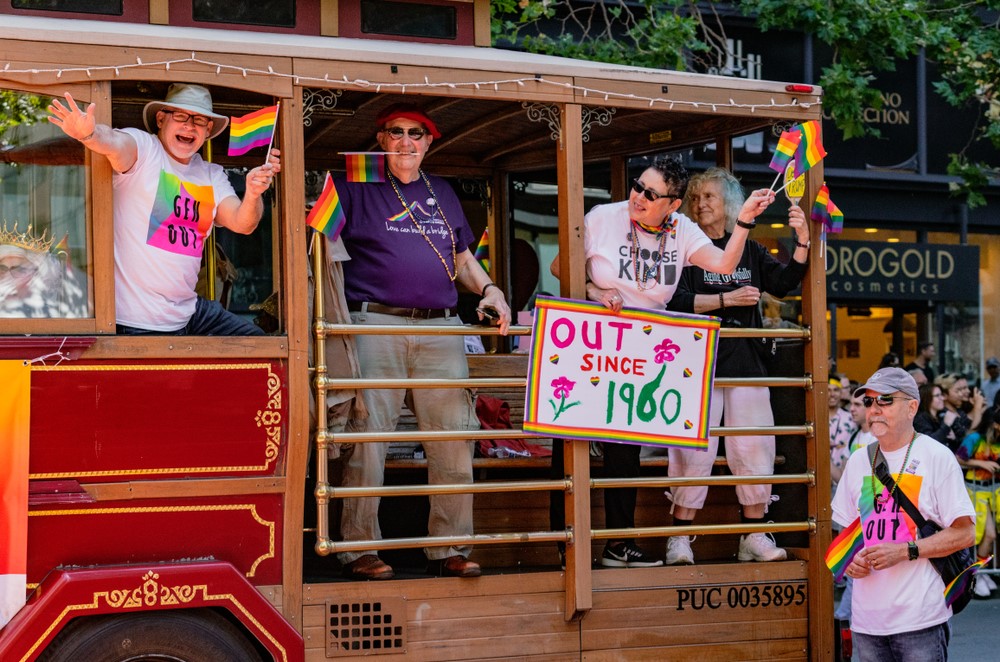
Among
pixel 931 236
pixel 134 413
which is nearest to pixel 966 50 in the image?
pixel 931 236

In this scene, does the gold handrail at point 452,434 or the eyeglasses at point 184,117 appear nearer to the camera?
the eyeglasses at point 184,117

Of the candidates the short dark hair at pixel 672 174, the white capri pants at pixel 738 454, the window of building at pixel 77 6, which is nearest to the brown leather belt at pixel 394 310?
the short dark hair at pixel 672 174

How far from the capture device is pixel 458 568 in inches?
238

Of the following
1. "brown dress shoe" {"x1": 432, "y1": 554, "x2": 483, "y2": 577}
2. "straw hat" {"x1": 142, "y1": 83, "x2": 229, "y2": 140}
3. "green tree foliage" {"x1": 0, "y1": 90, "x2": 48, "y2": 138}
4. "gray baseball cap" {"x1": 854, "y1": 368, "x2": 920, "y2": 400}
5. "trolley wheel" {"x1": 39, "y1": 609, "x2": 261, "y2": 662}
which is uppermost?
"straw hat" {"x1": 142, "y1": 83, "x2": 229, "y2": 140}

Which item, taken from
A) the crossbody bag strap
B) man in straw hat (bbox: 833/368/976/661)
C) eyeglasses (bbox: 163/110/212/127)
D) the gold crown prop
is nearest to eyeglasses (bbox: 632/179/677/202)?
man in straw hat (bbox: 833/368/976/661)

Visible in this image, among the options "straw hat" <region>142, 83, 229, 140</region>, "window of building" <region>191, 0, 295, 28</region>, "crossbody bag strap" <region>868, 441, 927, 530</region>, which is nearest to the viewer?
"crossbody bag strap" <region>868, 441, 927, 530</region>

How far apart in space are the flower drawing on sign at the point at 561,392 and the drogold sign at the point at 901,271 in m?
8.79

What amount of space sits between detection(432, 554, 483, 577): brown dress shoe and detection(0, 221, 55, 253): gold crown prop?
7.45 feet

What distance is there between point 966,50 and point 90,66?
9.47 metres

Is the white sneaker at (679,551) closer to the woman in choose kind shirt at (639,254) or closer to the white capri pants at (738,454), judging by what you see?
the woman in choose kind shirt at (639,254)

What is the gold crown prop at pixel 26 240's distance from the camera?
5.29m

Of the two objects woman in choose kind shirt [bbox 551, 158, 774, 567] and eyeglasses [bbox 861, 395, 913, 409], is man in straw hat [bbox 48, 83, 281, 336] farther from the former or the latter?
eyeglasses [bbox 861, 395, 913, 409]

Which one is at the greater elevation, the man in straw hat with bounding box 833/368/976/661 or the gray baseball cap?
the gray baseball cap

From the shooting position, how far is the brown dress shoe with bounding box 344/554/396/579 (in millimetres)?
5938
